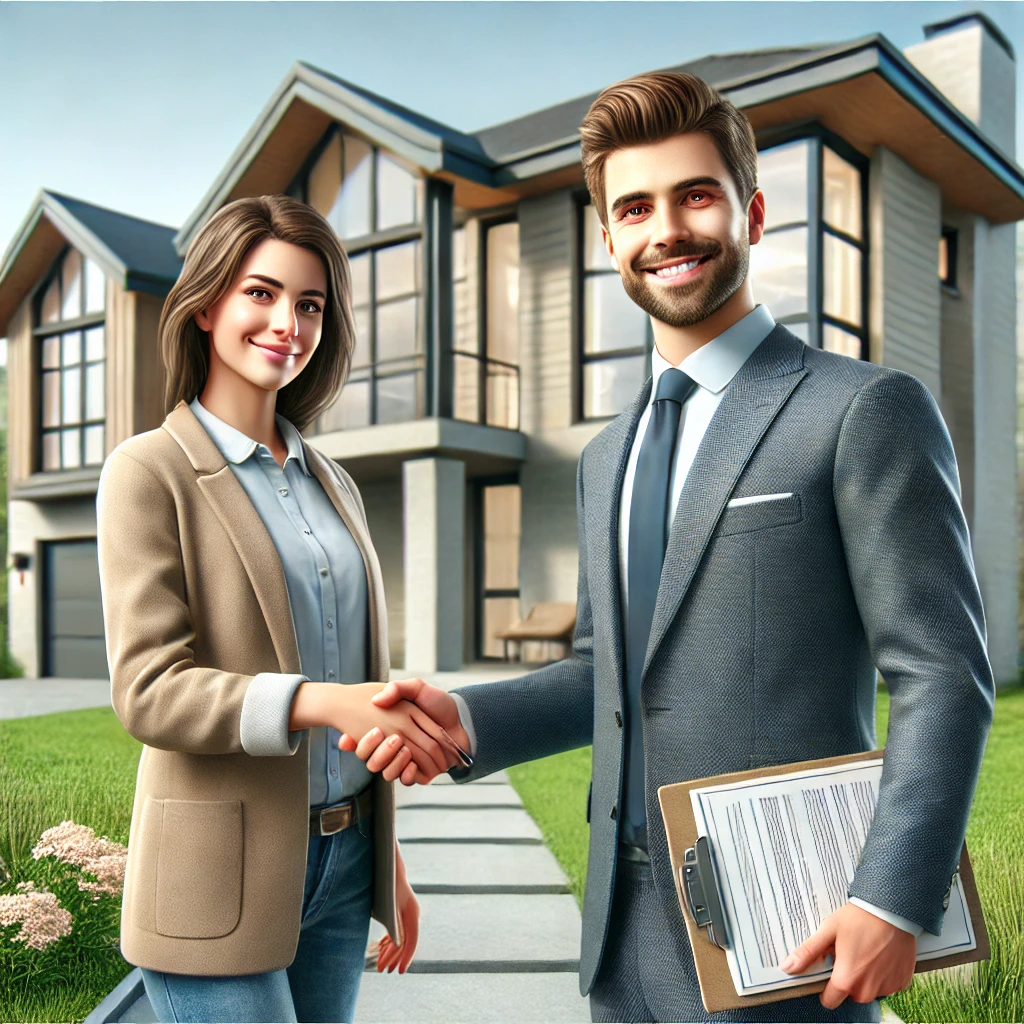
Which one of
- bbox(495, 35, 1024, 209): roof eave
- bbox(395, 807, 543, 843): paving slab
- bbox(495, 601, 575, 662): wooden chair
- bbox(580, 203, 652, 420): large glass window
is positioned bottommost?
bbox(395, 807, 543, 843): paving slab

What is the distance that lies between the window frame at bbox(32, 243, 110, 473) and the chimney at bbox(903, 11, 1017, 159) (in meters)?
10.6

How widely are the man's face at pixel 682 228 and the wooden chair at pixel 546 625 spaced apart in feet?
29.5

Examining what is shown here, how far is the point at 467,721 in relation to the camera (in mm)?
1963

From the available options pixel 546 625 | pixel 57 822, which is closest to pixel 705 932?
pixel 57 822

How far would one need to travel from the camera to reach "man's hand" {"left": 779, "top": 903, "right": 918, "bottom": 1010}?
1.33 m

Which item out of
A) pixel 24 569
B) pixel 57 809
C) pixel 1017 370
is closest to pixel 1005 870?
pixel 57 809

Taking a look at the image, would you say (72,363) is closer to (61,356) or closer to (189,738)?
(61,356)

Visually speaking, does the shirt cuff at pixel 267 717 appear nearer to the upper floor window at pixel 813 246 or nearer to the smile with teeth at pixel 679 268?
the smile with teeth at pixel 679 268

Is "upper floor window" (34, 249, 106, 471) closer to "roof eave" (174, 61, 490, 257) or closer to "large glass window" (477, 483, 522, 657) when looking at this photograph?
"roof eave" (174, 61, 490, 257)

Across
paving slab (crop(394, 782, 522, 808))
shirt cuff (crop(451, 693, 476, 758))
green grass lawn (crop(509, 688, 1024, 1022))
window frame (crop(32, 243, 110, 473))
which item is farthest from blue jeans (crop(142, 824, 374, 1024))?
window frame (crop(32, 243, 110, 473))

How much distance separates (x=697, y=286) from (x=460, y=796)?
495 cm

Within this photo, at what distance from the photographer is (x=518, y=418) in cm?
1199

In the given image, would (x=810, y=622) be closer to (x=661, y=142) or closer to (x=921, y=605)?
(x=921, y=605)

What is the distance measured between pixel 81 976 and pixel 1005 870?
11.4 feet
